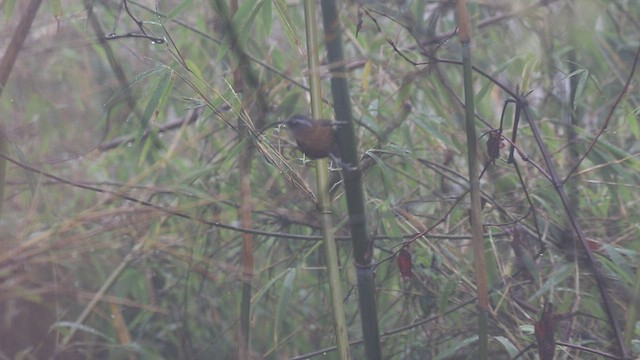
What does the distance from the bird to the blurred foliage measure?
0.18 metres

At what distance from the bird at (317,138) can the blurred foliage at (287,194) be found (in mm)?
181

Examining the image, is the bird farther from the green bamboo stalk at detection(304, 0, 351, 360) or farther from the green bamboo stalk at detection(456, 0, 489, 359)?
the green bamboo stalk at detection(456, 0, 489, 359)

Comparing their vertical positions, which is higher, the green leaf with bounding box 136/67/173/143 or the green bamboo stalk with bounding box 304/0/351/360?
the green leaf with bounding box 136/67/173/143

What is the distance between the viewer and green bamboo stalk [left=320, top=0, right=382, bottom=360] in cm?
88

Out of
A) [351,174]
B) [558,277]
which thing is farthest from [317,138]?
[558,277]

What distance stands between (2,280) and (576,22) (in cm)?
110

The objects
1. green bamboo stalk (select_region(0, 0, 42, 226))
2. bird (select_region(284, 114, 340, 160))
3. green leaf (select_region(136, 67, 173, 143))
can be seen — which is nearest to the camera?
bird (select_region(284, 114, 340, 160))

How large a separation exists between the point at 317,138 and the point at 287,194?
0.56 m

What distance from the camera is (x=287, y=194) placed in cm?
142

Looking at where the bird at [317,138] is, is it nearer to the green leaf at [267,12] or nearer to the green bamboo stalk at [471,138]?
the green bamboo stalk at [471,138]

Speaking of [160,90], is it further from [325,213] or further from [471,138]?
[471,138]

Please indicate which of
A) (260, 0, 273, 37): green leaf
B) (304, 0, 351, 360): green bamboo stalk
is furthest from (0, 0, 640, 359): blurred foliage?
(304, 0, 351, 360): green bamboo stalk

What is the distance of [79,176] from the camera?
1655 millimetres

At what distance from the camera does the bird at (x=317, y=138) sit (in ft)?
2.86
